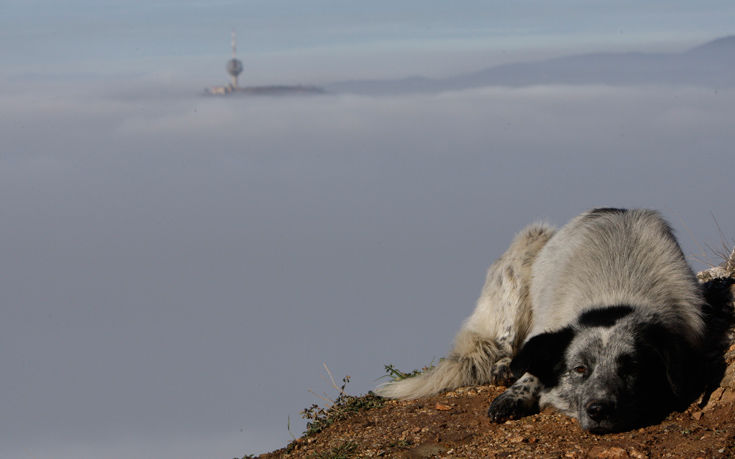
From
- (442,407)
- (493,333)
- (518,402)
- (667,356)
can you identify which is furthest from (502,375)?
(667,356)

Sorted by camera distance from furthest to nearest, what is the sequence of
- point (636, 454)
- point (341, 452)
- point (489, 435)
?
point (341, 452) < point (489, 435) < point (636, 454)

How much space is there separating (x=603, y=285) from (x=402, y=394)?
190cm

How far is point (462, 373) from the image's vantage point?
6766 mm

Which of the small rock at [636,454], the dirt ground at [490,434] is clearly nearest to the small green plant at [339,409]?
the dirt ground at [490,434]

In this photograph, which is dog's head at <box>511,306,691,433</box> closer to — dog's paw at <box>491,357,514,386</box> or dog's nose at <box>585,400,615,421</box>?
dog's nose at <box>585,400,615,421</box>

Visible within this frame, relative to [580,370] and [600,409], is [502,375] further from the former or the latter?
[600,409]

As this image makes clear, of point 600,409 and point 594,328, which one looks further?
point 594,328

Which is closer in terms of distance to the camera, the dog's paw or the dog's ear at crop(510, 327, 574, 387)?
the dog's ear at crop(510, 327, 574, 387)

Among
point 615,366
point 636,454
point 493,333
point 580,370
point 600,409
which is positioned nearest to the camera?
point 636,454

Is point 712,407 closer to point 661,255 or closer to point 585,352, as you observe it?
point 585,352

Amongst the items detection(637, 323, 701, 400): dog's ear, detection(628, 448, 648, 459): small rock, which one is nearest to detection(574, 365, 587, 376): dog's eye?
detection(637, 323, 701, 400): dog's ear

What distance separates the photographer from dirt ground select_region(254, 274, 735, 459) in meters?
4.91

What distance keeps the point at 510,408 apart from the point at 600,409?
2.60 feet

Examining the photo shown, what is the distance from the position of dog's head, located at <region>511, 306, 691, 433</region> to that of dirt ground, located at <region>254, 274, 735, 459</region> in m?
0.12
